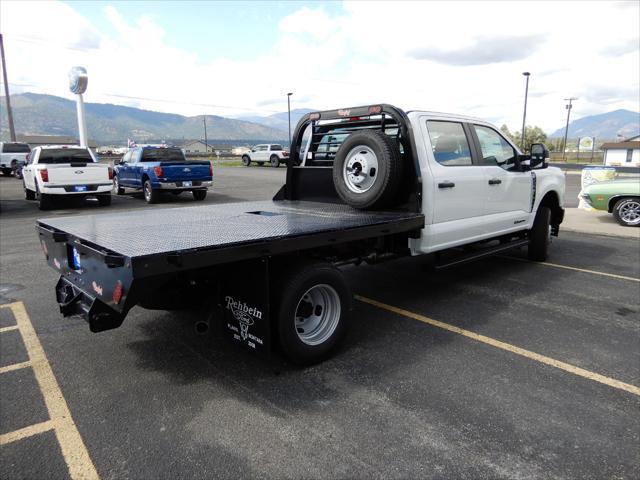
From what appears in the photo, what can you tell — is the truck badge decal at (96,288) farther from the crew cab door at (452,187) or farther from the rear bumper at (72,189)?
the rear bumper at (72,189)

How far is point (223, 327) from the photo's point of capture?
3.60 meters

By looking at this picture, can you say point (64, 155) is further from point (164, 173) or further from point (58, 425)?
point (58, 425)

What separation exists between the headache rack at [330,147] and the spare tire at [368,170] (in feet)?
0.64

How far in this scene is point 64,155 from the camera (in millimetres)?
13695

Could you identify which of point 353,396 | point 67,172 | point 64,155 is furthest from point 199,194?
point 353,396

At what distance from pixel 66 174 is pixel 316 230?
11.6m

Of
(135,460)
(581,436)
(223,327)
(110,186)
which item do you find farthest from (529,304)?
(110,186)

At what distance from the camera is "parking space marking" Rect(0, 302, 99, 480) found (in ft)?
8.12

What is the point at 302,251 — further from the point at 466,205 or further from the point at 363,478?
the point at 466,205

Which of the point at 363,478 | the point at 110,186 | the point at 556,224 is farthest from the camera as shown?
the point at 110,186

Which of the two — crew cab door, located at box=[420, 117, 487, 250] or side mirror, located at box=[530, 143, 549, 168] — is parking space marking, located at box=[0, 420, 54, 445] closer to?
crew cab door, located at box=[420, 117, 487, 250]

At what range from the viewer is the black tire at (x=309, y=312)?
328 centimetres

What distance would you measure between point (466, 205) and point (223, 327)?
3.04 metres

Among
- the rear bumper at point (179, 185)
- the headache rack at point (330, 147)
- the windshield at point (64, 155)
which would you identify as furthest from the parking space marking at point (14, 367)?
the windshield at point (64, 155)
